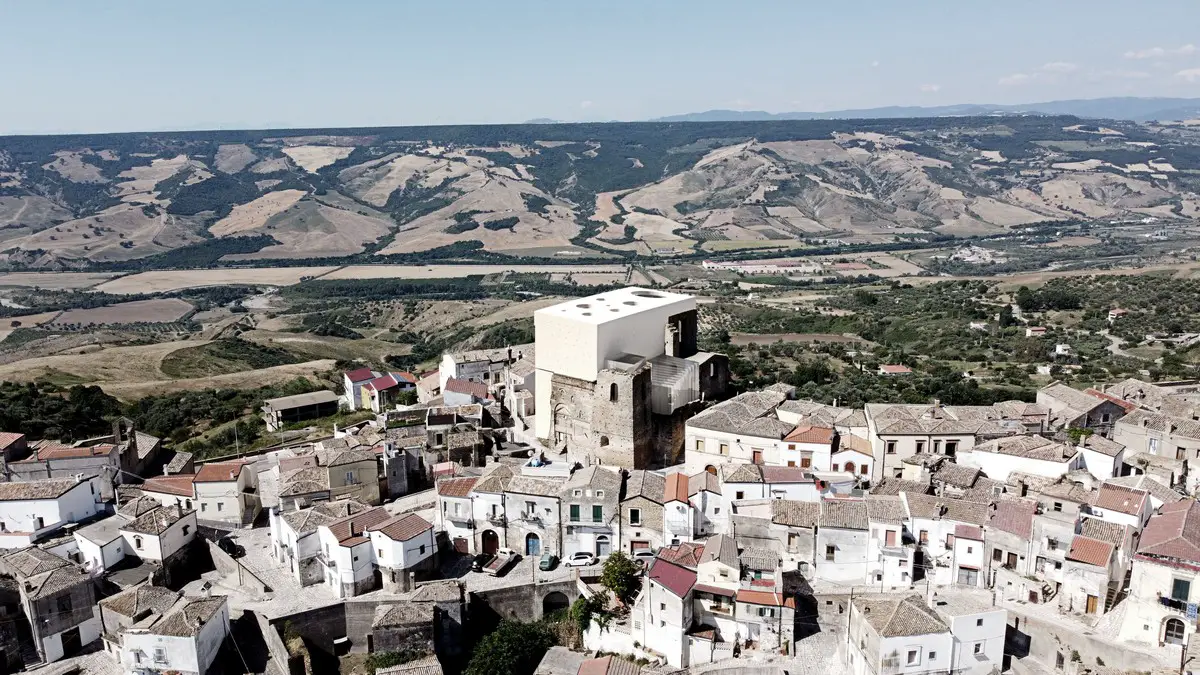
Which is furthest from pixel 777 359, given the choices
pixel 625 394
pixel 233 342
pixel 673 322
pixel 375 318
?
pixel 375 318

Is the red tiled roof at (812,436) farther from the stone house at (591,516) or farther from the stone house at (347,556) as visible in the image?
the stone house at (347,556)

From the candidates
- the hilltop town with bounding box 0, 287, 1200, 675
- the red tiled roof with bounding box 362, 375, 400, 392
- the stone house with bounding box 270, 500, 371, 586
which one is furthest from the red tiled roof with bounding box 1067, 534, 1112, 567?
the red tiled roof with bounding box 362, 375, 400, 392

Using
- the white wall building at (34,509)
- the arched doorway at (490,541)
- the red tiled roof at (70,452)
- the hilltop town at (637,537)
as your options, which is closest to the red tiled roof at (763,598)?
the hilltop town at (637,537)

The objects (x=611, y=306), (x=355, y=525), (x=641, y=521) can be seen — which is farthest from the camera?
(x=611, y=306)

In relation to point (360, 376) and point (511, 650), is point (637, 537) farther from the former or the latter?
point (360, 376)

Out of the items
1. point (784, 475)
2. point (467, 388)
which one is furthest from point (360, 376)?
point (784, 475)

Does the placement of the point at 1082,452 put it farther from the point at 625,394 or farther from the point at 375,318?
the point at 375,318
